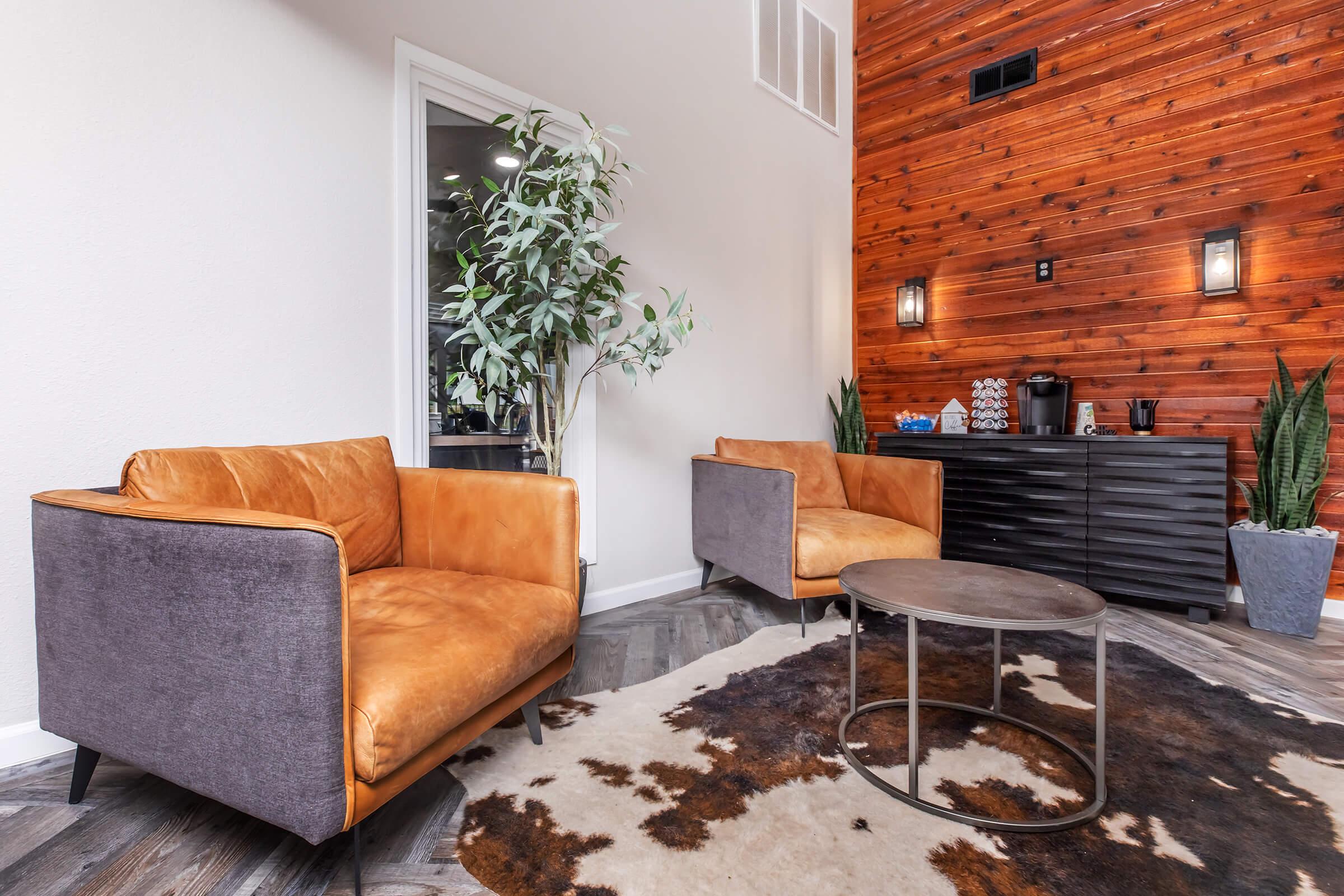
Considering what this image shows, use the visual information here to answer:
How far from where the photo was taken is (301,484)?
1.67 meters

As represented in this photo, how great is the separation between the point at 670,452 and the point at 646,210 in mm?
1225

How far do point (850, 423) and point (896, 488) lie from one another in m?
1.35

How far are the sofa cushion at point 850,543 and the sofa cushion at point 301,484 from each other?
1.50 meters

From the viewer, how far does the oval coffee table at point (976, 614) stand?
4.42 feet

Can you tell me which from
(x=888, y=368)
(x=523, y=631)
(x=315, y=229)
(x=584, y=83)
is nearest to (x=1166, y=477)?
(x=888, y=368)

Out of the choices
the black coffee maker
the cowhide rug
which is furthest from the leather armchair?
the black coffee maker

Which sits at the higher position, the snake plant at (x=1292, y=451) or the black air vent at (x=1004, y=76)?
the black air vent at (x=1004, y=76)

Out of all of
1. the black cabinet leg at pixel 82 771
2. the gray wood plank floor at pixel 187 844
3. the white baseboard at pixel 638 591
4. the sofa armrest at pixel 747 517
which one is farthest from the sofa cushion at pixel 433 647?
the white baseboard at pixel 638 591

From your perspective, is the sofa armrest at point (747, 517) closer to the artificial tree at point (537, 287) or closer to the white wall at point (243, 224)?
the white wall at point (243, 224)

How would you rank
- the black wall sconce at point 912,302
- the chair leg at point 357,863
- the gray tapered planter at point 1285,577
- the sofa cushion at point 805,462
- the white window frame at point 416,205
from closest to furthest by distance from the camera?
the chair leg at point 357,863, the white window frame at point 416,205, the gray tapered planter at point 1285,577, the sofa cushion at point 805,462, the black wall sconce at point 912,302

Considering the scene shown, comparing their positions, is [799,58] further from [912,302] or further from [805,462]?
[805,462]

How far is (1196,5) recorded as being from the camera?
3.24 metres

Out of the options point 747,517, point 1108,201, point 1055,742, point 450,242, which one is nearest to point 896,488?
point 747,517

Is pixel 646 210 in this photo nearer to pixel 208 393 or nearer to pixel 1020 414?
pixel 208 393
